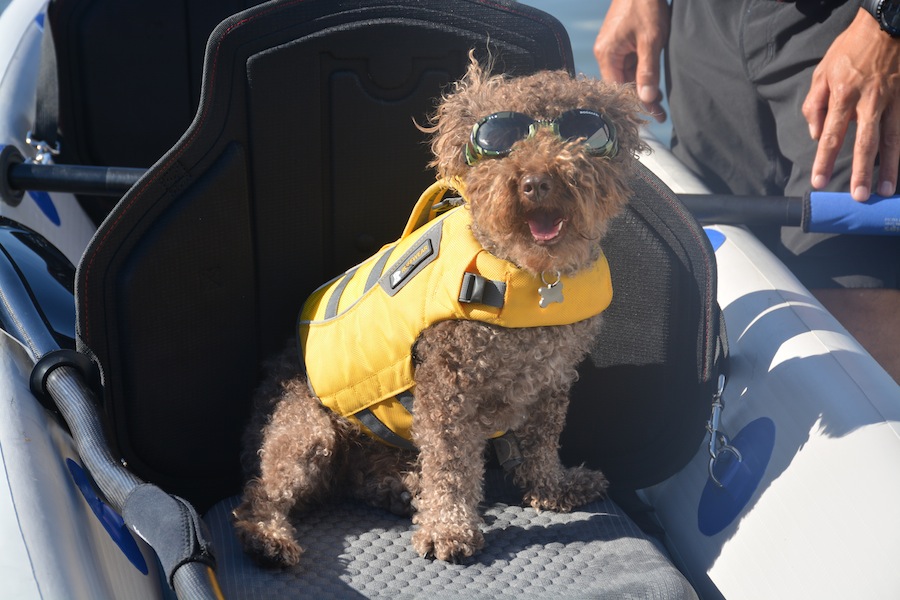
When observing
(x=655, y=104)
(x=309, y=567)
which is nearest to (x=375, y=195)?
(x=309, y=567)

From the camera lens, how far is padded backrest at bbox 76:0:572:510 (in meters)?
1.85

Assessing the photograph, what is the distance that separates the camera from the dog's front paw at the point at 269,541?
182cm

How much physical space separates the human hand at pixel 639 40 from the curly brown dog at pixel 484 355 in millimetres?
1436

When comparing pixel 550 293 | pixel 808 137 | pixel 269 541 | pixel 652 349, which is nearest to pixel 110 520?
pixel 269 541

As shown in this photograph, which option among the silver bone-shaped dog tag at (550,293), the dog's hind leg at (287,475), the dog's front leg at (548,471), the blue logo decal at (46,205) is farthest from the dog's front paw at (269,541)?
the blue logo decal at (46,205)

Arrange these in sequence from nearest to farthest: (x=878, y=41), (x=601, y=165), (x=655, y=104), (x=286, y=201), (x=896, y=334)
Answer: (x=601, y=165), (x=286, y=201), (x=878, y=41), (x=896, y=334), (x=655, y=104)

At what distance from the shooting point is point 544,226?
173 cm

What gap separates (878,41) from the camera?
231 centimetres

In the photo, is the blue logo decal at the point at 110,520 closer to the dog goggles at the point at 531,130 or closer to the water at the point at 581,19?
the dog goggles at the point at 531,130

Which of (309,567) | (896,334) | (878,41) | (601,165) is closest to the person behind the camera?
(601,165)

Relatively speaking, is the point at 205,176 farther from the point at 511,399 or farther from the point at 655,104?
the point at 655,104

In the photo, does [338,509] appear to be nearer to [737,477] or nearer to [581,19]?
[737,477]

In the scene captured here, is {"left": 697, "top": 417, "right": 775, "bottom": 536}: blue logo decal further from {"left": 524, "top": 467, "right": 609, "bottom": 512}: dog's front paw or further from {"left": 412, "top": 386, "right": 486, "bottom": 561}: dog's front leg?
{"left": 412, "top": 386, "right": 486, "bottom": 561}: dog's front leg

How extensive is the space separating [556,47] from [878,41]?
0.94 metres
